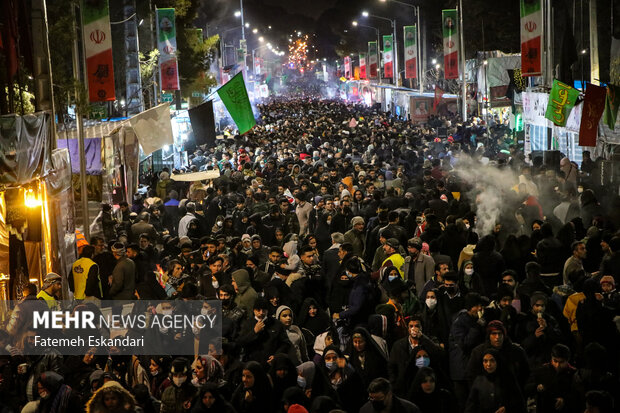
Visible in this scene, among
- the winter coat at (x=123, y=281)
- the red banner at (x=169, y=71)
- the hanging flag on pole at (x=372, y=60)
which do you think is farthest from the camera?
the hanging flag on pole at (x=372, y=60)

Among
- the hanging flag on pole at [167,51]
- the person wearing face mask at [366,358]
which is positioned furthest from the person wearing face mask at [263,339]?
the hanging flag on pole at [167,51]

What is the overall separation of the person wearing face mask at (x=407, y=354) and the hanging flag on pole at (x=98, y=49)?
1167 centimetres

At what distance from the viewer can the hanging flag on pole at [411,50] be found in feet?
146

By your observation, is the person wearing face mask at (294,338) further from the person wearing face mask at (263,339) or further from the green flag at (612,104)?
the green flag at (612,104)

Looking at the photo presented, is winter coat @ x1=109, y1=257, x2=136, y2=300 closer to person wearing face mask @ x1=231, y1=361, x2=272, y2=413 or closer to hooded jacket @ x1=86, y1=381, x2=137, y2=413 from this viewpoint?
person wearing face mask @ x1=231, y1=361, x2=272, y2=413

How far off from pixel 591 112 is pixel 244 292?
11.6m

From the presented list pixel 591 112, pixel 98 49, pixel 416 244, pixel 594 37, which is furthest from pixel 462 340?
pixel 594 37

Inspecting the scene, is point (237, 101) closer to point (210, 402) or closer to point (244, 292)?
point (244, 292)

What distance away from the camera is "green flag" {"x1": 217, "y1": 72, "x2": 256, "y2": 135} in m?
20.3

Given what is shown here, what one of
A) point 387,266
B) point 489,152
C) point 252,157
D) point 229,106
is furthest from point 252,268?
point 252,157

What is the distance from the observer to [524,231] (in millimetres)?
12797

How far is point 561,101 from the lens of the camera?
20703mm

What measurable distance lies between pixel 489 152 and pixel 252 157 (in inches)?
311

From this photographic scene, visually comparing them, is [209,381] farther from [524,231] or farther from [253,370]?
[524,231]
